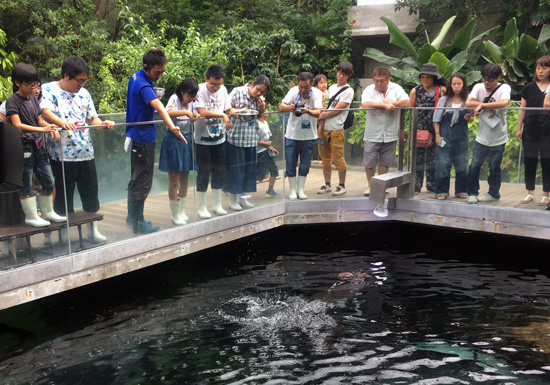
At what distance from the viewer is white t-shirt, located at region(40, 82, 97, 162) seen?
5.71 meters

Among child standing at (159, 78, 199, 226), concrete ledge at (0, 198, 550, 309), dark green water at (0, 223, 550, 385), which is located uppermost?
child standing at (159, 78, 199, 226)

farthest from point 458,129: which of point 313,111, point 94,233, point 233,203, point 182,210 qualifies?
point 94,233

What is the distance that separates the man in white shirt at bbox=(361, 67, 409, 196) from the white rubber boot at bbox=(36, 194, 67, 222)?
172 inches

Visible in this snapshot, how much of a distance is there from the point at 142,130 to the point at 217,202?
5.03ft

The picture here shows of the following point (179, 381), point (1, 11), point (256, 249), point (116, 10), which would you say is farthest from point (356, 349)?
point (116, 10)

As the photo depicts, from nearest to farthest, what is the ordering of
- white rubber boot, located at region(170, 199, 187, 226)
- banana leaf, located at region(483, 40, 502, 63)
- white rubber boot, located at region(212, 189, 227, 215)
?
white rubber boot, located at region(170, 199, 187, 226) → white rubber boot, located at region(212, 189, 227, 215) → banana leaf, located at region(483, 40, 502, 63)

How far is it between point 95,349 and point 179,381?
1.02 m

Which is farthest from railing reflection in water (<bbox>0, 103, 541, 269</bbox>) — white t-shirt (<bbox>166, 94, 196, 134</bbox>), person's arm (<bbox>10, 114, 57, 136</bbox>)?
person's arm (<bbox>10, 114, 57, 136</bbox>)

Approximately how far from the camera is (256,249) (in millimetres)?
8852

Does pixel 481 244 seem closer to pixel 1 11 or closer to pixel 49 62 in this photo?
pixel 49 62

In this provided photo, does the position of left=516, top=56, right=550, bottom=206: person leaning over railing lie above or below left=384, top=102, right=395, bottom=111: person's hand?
below

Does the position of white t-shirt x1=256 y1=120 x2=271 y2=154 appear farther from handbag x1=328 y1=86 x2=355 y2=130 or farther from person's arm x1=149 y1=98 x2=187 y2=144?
person's arm x1=149 y1=98 x2=187 y2=144

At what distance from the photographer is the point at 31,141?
5.58m

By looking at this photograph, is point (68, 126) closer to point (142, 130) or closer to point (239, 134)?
point (142, 130)
